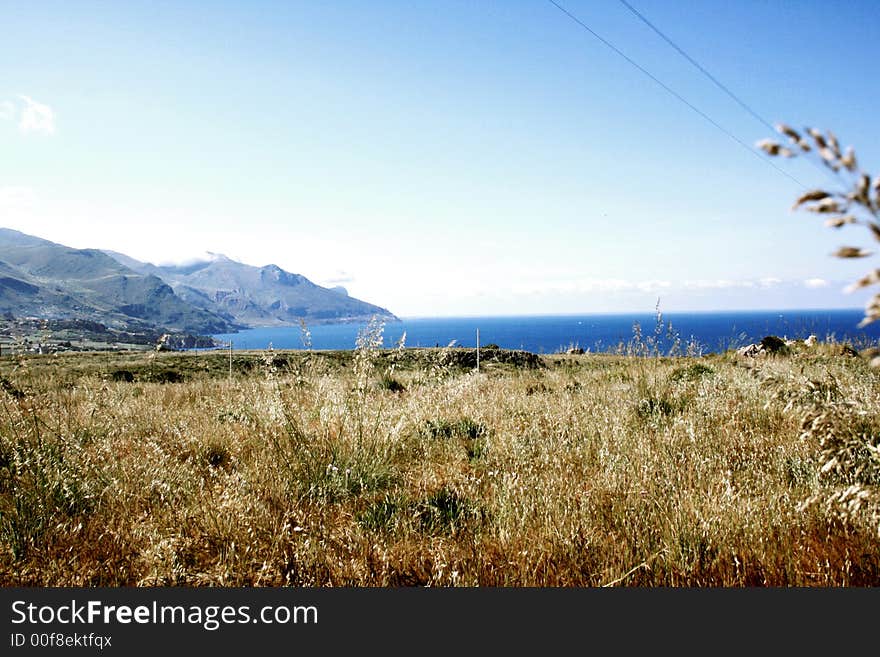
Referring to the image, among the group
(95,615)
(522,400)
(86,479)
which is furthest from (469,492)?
(522,400)

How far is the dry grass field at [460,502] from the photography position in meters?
2.50

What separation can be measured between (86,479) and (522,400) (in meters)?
5.36

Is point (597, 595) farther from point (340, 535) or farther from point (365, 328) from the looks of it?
point (365, 328)

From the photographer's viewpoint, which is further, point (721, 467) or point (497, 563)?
point (721, 467)

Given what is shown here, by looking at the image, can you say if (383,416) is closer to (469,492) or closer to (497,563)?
(469,492)

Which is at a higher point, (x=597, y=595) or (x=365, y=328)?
(x=365, y=328)

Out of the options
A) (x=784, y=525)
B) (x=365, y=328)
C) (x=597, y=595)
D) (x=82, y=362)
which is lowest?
(x=82, y=362)

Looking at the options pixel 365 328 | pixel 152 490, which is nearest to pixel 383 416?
pixel 365 328

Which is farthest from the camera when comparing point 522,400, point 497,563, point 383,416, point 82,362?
point 82,362

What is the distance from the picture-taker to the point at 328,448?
13.9 feet

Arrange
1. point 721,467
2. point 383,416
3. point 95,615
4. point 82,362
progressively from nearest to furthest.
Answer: point 95,615, point 721,467, point 383,416, point 82,362

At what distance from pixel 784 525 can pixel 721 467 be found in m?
1.10

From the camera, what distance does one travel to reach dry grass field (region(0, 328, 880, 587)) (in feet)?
8.21

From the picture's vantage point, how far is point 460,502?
349 centimetres
